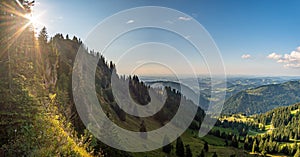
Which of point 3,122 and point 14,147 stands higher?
point 3,122

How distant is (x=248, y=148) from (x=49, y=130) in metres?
204

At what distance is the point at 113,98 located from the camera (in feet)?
482

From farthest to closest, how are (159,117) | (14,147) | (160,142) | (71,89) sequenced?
(159,117) → (160,142) → (71,89) → (14,147)

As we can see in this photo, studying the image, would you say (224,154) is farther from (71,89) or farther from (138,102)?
(71,89)

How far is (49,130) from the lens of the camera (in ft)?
45.8

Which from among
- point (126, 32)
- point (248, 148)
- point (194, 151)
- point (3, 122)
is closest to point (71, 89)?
point (126, 32)

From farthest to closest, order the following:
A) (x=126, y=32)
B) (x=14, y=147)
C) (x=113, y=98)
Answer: (x=113, y=98) < (x=126, y=32) < (x=14, y=147)

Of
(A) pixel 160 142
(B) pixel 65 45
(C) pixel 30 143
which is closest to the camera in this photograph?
(C) pixel 30 143

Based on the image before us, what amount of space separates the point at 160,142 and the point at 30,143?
422 feet

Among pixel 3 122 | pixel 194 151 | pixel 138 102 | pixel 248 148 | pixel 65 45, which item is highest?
pixel 65 45

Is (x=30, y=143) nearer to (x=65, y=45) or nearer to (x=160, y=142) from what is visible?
(x=160, y=142)

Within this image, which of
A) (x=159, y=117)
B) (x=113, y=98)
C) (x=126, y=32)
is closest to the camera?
(x=126, y=32)

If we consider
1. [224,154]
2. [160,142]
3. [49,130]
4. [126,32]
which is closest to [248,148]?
[224,154]

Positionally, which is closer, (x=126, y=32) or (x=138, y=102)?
(x=126, y=32)
